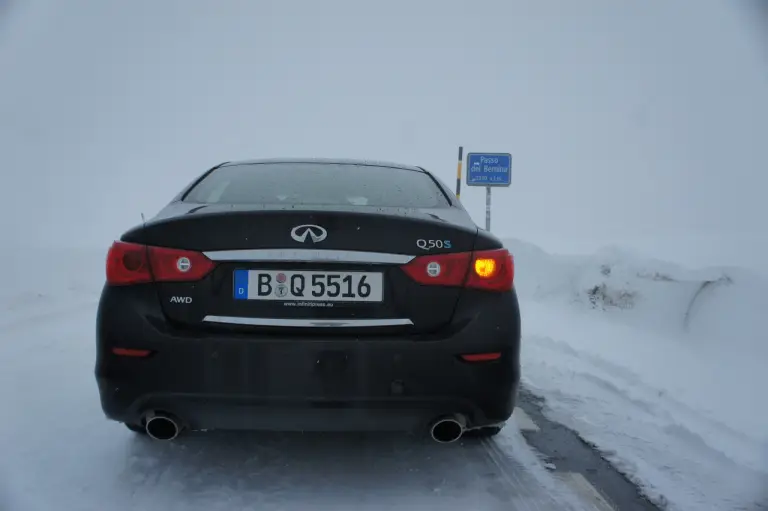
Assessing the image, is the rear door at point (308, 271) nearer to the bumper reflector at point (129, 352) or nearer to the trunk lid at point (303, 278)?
the trunk lid at point (303, 278)

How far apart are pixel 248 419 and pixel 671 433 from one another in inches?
98.1

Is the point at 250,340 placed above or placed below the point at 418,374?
above

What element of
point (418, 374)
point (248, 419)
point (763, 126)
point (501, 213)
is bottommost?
point (501, 213)

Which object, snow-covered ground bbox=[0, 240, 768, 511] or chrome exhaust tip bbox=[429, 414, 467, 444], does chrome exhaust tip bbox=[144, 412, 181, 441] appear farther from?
chrome exhaust tip bbox=[429, 414, 467, 444]

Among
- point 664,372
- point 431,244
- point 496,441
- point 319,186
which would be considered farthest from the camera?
point 664,372

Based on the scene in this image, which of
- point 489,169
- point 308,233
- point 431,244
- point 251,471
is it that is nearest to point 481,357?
point 431,244

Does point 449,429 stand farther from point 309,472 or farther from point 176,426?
point 176,426

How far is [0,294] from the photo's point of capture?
8234 mm

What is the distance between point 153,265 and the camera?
88.4 inches

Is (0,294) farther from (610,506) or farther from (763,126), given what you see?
(763,126)

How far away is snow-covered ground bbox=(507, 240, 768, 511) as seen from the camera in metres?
2.84

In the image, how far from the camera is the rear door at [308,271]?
221 centimetres

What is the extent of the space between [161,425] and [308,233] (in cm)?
93

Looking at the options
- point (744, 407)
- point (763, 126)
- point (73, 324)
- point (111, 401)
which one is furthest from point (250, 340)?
point (763, 126)
